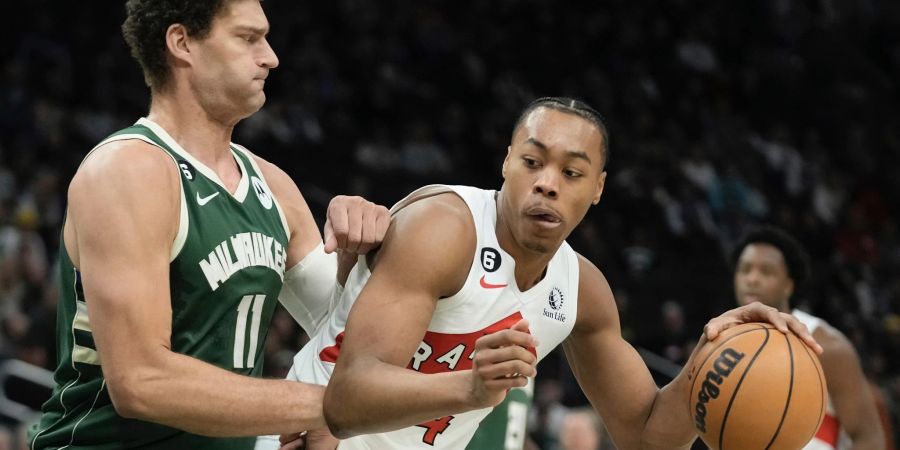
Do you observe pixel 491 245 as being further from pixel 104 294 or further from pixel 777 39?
pixel 777 39

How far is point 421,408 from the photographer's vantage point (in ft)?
9.43

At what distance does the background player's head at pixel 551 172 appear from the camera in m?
3.42

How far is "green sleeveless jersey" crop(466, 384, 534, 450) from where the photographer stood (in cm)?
414

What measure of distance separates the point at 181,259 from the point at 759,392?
5.37 feet

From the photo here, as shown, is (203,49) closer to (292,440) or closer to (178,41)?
(178,41)

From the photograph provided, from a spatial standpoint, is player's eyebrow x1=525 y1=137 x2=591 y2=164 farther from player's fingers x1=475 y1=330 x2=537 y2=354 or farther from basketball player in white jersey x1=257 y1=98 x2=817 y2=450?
player's fingers x1=475 y1=330 x2=537 y2=354

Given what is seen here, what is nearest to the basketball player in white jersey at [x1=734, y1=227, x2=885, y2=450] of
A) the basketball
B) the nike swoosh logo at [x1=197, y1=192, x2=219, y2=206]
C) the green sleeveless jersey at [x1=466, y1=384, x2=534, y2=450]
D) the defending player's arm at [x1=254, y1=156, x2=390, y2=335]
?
the green sleeveless jersey at [x1=466, y1=384, x2=534, y2=450]

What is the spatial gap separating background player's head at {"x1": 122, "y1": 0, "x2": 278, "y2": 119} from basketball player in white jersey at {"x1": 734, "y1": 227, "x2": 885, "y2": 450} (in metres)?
3.05

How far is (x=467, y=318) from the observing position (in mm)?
3518

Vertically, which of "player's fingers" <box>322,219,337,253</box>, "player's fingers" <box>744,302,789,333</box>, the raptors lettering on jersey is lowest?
the raptors lettering on jersey

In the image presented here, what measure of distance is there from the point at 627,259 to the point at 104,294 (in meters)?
10.6

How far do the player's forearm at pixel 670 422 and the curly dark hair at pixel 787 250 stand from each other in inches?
91.4

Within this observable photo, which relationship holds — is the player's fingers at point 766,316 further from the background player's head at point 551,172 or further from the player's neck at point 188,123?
the player's neck at point 188,123

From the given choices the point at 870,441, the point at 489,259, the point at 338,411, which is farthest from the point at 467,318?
the point at 870,441
